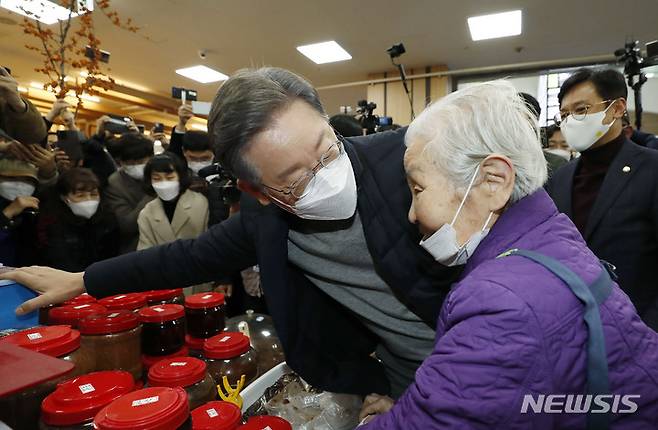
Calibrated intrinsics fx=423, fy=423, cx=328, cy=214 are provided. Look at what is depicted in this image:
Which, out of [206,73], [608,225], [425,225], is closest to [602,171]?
[608,225]

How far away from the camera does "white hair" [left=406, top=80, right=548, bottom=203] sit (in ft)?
2.10

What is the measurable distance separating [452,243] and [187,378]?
545mm

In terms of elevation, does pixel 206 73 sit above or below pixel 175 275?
above

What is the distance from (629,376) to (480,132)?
38 cm

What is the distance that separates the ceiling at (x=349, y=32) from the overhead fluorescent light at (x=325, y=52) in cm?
13

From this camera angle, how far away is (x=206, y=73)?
6992 mm

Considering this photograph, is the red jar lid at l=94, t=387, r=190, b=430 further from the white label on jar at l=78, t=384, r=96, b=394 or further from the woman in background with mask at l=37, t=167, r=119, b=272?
the woman in background with mask at l=37, t=167, r=119, b=272

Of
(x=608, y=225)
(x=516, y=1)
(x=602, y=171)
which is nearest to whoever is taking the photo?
(x=608, y=225)

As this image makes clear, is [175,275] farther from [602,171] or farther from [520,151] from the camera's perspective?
[602,171]

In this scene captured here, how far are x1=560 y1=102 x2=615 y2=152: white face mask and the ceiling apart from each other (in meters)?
2.93

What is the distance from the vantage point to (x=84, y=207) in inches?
84.5

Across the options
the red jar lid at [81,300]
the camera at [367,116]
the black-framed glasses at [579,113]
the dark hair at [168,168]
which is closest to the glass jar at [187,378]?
the red jar lid at [81,300]

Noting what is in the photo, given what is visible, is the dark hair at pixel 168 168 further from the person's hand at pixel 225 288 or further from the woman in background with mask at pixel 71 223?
the person's hand at pixel 225 288

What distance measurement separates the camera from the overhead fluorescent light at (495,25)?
472cm
